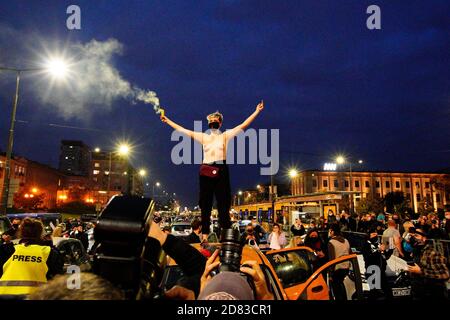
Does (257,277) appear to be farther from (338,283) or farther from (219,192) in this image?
(338,283)

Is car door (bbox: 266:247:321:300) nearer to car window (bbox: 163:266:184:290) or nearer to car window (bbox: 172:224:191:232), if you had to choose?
car window (bbox: 163:266:184:290)

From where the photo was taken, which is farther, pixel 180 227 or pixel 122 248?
pixel 180 227

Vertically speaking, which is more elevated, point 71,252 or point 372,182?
point 372,182

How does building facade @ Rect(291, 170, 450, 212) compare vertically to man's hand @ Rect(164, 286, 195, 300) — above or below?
above

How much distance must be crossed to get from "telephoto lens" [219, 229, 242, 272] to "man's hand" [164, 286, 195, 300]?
0.24 meters

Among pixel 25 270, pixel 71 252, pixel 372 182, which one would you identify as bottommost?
pixel 71 252

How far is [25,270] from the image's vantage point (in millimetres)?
3594

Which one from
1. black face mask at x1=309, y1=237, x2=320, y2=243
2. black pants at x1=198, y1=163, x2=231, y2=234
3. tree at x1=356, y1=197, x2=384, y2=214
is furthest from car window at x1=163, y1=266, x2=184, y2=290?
Answer: tree at x1=356, y1=197, x2=384, y2=214

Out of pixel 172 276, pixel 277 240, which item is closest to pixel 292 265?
pixel 172 276

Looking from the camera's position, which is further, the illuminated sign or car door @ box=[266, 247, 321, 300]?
the illuminated sign

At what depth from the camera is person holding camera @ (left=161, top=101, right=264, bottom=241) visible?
12.8ft

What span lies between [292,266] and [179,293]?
4.82m
